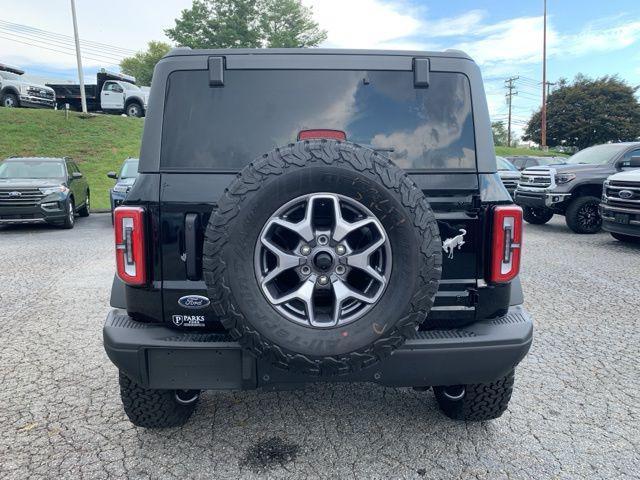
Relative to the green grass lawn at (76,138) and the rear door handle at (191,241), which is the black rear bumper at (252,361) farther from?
the green grass lawn at (76,138)

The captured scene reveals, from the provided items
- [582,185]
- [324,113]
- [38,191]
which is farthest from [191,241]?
[582,185]

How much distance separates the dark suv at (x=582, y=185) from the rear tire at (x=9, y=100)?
25.7 m

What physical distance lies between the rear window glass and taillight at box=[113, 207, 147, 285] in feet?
1.39

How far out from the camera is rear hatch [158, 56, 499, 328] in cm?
224

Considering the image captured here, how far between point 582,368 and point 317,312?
2554 millimetres

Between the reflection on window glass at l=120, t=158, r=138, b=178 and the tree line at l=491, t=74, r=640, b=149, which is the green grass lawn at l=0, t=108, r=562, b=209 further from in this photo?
the tree line at l=491, t=74, r=640, b=149

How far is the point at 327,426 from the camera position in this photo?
108 inches

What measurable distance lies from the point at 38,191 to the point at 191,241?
388 inches

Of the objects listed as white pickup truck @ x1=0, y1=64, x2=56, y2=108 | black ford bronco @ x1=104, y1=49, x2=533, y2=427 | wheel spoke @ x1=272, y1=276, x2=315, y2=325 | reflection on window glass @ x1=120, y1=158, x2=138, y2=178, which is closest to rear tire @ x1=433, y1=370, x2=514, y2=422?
black ford bronco @ x1=104, y1=49, x2=533, y2=427

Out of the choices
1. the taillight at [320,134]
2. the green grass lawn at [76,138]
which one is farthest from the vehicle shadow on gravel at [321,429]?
the green grass lawn at [76,138]

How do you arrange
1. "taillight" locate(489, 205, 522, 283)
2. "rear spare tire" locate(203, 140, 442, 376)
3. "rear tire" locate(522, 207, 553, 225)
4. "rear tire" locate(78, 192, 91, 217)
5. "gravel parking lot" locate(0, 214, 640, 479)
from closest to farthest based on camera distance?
"rear spare tire" locate(203, 140, 442, 376) → "taillight" locate(489, 205, 522, 283) → "gravel parking lot" locate(0, 214, 640, 479) → "rear tire" locate(522, 207, 553, 225) → "rear tire" locate(78, 192, 91, 217)

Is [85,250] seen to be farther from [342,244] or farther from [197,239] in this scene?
[342,244]

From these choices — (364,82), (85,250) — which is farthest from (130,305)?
(85,250)

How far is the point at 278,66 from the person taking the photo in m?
2.32
